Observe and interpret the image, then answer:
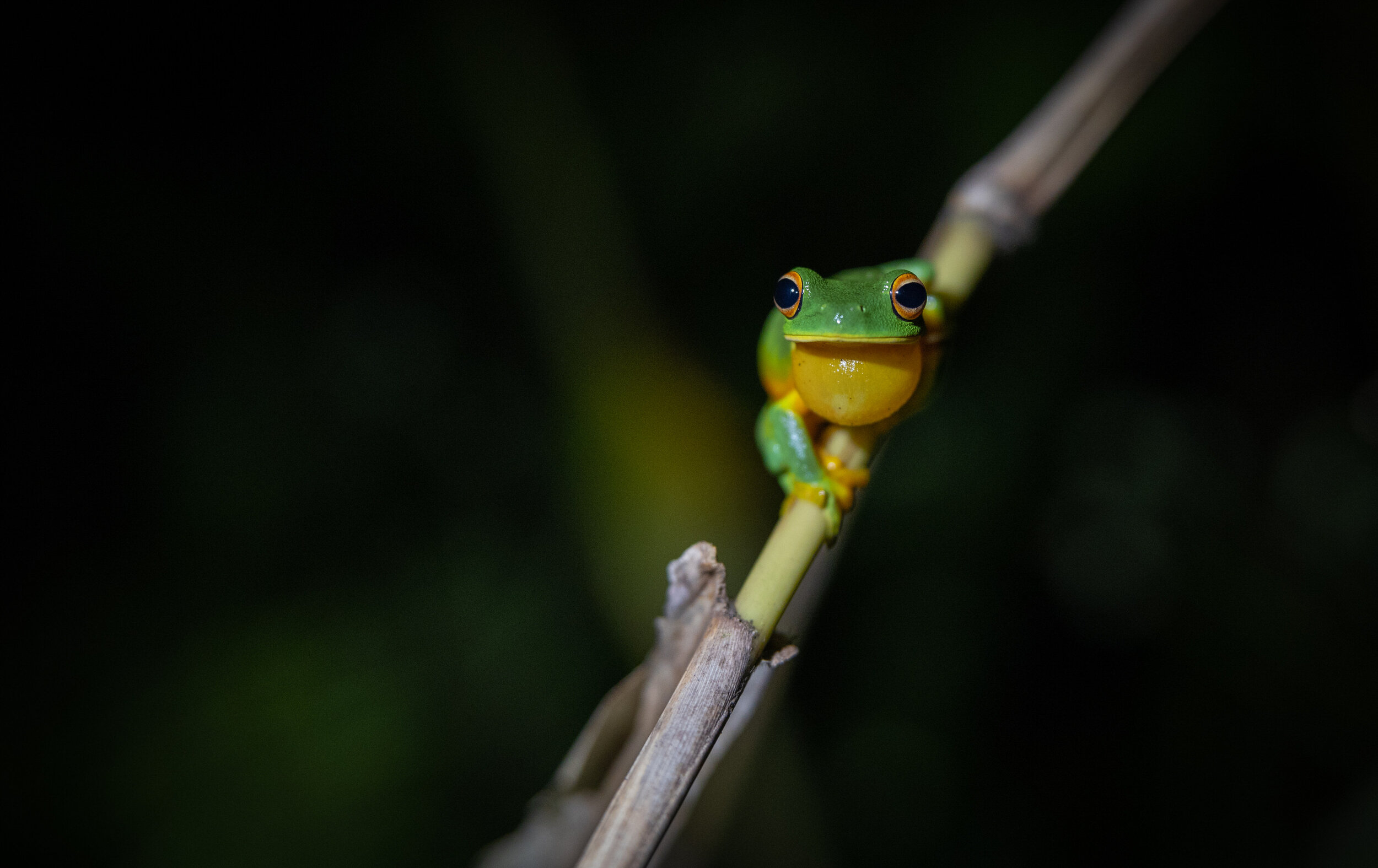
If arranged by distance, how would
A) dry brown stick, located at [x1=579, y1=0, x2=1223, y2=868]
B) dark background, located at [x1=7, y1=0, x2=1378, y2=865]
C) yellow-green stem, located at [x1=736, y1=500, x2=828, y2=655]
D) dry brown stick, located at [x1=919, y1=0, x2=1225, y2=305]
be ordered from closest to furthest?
1. yellow-green stem, located at [x1=736, y1=500, x2=828, y2=655]
2. dry brown stick, located at [x1=579, y1=0, x2=1223, y2=868]
3. dry brown stick, located at [x1=919, y1=0, x2=1225, y2=305]
4. dark background, located at [x1=7, y1=0, x2=1378, y2=865]

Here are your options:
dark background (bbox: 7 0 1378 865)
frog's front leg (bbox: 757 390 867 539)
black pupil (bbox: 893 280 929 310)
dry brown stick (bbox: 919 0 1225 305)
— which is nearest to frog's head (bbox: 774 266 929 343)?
black pupil (bbox: 893 280 929 310)

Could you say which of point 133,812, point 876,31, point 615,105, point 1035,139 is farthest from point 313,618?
point 876,31

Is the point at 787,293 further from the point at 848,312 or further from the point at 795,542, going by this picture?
the point at 795,542

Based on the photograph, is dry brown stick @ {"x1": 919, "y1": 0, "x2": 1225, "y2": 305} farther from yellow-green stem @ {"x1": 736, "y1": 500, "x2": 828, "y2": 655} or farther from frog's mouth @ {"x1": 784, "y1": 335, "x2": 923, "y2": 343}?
yellow-green stem @ {"x1": 736, "y1": 500, "x2": 828, "y2": 655}

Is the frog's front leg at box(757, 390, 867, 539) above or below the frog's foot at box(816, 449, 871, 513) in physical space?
above

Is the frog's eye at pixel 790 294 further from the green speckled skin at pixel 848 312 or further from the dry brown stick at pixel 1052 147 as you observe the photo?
the dry brown stick at pixel 1052 147

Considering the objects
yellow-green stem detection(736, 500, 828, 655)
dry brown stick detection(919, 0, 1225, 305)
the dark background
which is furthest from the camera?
the dark background

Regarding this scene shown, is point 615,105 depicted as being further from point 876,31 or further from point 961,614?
point 961,614
